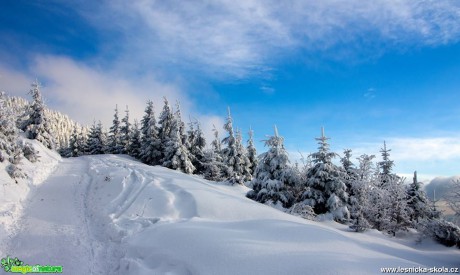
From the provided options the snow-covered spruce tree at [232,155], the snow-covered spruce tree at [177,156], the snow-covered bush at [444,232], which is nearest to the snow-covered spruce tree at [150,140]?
the snow-covered spruce tree at [177,156]

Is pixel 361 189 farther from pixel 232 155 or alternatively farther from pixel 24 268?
pixel 24 268

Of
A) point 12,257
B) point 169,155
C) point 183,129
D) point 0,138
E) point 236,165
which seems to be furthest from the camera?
point 183,129

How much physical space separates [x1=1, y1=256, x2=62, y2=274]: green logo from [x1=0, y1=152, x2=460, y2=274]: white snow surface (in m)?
0.24

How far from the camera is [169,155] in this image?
4003cm

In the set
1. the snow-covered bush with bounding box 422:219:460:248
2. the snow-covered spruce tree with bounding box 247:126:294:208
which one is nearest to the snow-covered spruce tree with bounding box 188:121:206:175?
the snow-covered spruce tree with bounding box 247:126:294:208

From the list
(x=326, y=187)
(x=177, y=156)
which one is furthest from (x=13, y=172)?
(x=177, y=156)

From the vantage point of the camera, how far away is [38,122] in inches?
1697

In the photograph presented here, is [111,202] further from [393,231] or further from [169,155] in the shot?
[169,155]

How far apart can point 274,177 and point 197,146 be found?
74.4 feet

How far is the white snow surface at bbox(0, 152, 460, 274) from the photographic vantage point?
299 inches

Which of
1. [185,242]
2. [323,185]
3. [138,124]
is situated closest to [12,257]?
[185,242]

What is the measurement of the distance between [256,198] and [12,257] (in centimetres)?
1670

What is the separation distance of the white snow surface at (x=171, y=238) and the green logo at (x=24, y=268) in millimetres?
243

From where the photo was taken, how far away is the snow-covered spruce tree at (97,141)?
57.9 meters
